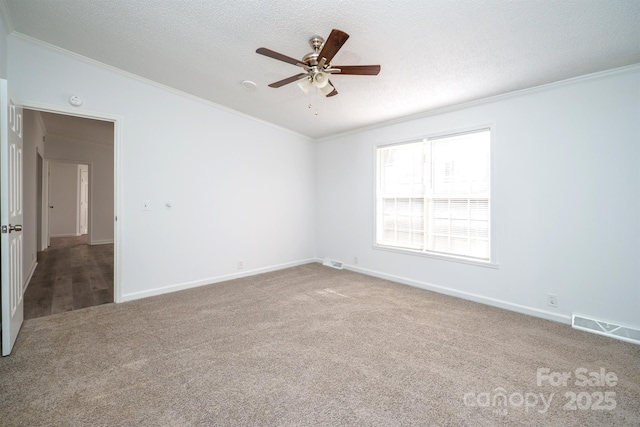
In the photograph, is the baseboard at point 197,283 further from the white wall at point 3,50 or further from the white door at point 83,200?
the white door at point 83,200

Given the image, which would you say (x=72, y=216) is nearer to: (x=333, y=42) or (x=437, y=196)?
(x=333, y=42)

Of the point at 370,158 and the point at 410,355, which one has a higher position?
the point at 370,158

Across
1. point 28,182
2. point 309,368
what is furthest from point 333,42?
point 28,182

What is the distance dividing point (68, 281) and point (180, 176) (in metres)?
2.42

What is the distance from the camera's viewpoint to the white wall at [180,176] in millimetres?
3152

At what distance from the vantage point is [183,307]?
10.6 ft

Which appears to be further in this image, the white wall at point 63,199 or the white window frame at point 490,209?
the white wall at point 63,199

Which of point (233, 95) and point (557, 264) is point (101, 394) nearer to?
point (233, 95)

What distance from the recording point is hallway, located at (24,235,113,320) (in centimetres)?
328

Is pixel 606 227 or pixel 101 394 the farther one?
pixel 606 227

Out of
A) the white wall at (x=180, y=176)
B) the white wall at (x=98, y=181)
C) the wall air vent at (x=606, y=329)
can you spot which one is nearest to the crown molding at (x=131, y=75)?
the white wall at (x=180, y=176)

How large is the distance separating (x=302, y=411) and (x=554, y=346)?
2.26m

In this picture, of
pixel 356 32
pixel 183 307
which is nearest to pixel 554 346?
pixel 356 32

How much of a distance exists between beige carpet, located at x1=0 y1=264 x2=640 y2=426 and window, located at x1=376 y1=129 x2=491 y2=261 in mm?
955
